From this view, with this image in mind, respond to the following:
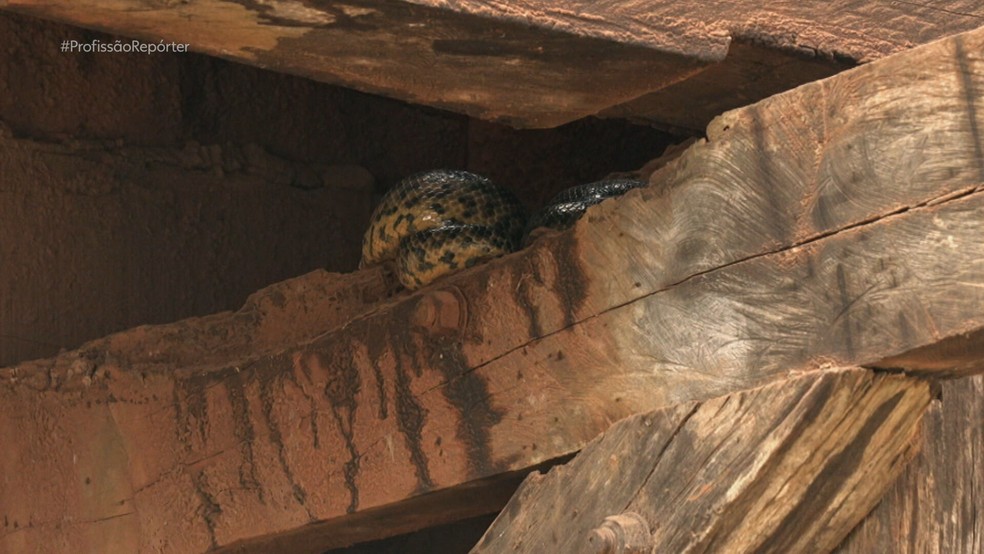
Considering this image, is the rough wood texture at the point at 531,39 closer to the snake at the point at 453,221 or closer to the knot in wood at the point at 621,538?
the snake at the point at 453,221

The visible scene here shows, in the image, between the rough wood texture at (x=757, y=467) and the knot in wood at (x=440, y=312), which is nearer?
the rough wood texture at (x=757, y=467)

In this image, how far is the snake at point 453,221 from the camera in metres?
2.52

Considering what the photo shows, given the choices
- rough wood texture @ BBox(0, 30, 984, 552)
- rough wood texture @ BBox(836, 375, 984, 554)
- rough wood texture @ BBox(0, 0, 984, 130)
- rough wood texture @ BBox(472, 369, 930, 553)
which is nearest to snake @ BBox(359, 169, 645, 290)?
rough wood texture @ BBox(0, 30, 984, 552)

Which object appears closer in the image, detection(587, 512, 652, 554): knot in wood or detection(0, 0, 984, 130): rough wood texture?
detection(0, 0, 984, 130): rough wood texture

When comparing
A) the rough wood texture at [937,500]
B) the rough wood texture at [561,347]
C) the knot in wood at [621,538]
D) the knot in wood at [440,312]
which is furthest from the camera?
the knot in wood at [440,312]

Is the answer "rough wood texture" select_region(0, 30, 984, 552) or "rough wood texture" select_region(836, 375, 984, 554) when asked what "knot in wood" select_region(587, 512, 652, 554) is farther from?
"rough wood texture" select_region(836, 375, 984, 554)

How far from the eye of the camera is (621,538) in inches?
77.8

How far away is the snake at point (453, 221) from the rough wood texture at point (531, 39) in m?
0.30

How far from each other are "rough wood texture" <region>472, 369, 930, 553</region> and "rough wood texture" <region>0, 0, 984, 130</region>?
49 centimetres

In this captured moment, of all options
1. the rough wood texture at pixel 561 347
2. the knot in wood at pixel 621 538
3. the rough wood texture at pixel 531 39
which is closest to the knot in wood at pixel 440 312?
the rough wood texture at pixel 561 347

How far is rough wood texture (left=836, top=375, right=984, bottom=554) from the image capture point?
208 centimetres

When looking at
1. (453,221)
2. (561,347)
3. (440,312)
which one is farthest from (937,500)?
(453,221)

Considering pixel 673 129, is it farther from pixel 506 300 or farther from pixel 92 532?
pixel 92 532

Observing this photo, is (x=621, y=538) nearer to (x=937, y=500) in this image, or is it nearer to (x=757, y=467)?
(x=757, y=467)
